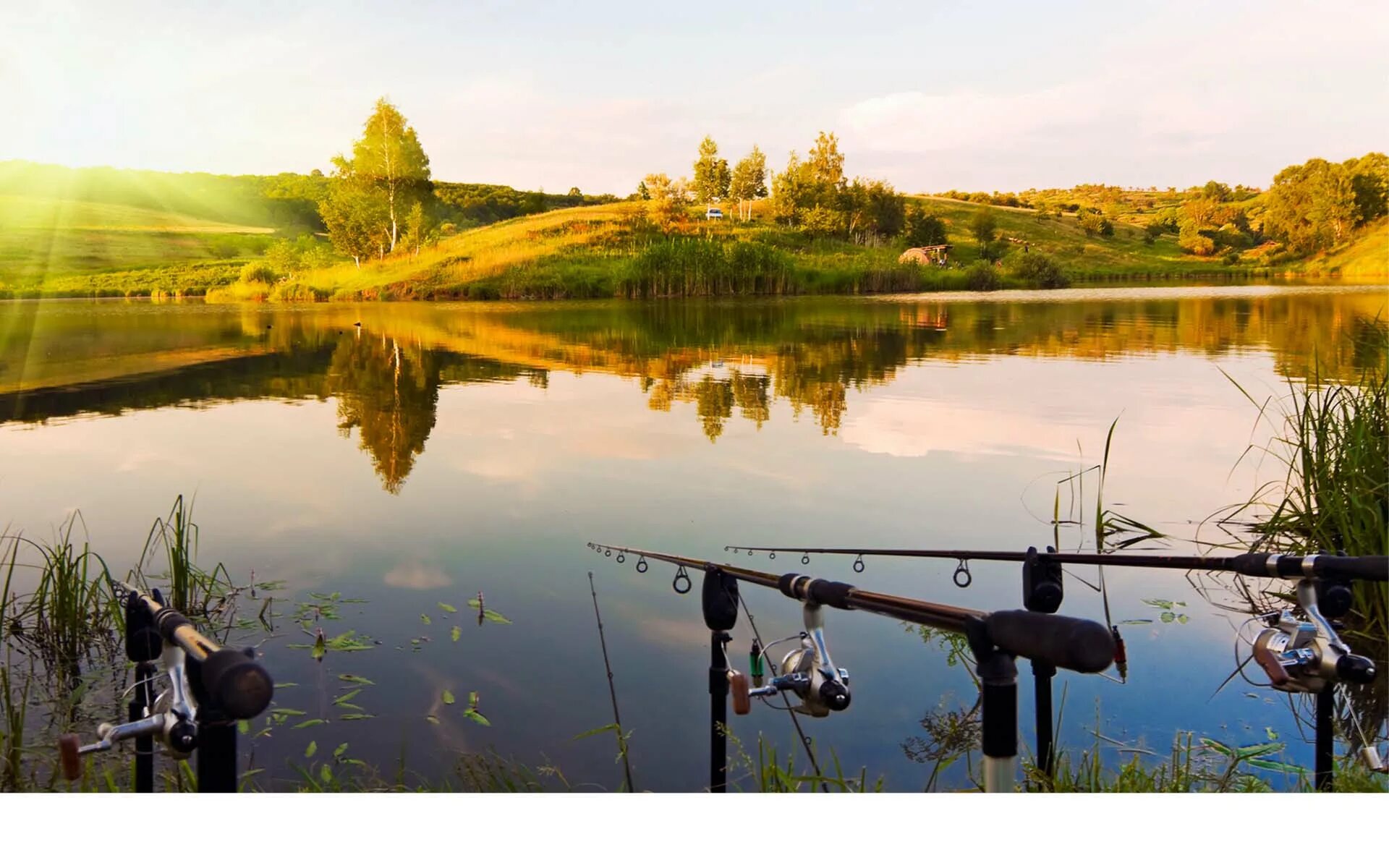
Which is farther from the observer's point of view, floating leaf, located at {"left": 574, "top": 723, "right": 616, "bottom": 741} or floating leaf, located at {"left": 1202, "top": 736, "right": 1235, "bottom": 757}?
floating leaf, located at {"left": 574, "top": 723, "right": 616, "bottom": 741}

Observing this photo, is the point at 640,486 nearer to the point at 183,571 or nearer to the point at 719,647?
the point at 183,571

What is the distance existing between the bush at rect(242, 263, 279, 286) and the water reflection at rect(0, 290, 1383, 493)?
2.41ft

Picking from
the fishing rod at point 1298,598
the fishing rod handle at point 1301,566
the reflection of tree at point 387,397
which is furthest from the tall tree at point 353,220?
the fishing rod handle at point 1301,566

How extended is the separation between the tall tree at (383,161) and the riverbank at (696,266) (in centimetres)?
149

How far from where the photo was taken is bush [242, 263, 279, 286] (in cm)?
875

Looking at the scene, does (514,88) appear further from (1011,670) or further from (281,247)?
(281,247)

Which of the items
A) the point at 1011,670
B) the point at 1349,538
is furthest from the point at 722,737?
the point at 1349,538

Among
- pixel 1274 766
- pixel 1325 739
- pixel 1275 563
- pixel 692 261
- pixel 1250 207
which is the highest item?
pixel 692 261

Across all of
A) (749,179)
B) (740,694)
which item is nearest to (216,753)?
(740,694)

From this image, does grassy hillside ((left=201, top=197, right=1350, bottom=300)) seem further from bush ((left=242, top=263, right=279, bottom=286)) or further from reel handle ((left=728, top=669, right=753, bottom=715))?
reel handle ((left=728, top=669, right=753, bottom=715))

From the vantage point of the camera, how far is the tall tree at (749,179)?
720 cm

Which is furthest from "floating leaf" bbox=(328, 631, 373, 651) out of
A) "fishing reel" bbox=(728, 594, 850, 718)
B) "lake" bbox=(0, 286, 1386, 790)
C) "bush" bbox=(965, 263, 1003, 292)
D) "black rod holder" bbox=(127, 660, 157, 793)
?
"bush" bbox=(965, 263, 1003, 292)

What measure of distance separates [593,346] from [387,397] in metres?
3.29

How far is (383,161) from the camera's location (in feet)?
17.4
